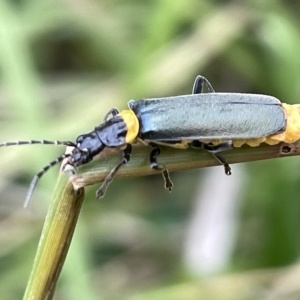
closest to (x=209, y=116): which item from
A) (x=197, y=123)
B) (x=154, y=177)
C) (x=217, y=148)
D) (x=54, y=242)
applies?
(x=197, y=123)

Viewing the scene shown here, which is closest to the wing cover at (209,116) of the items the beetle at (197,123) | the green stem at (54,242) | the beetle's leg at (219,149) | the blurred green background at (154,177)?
the beetle at (197,123)

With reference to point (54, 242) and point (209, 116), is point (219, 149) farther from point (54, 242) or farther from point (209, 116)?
point (54, 242)

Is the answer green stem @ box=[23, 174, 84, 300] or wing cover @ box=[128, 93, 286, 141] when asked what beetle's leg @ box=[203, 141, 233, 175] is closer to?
wing cover @ box=[128, 93, 286, 141]

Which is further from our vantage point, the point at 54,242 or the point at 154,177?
the point at 154,177

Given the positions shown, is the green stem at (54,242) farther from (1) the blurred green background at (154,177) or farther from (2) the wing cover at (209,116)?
(1) the blurred green background at (154,177)

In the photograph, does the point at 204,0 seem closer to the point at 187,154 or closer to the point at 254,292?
the point at 254,292
